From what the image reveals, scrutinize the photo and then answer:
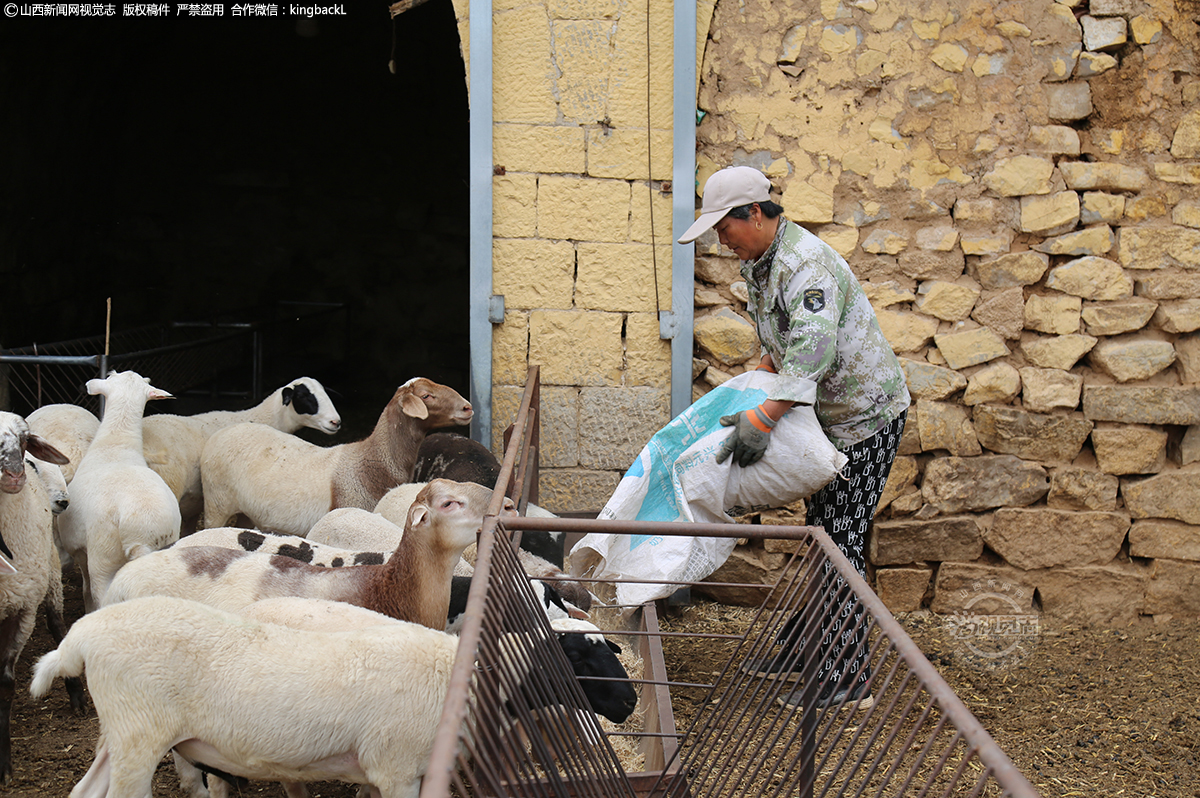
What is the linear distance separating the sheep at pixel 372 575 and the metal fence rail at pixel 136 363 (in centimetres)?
207

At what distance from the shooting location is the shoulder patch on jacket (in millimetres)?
3459

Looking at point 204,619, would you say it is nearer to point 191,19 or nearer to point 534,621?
point 534,621

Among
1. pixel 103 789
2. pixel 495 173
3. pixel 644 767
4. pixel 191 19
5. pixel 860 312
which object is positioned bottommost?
pixel 644 767

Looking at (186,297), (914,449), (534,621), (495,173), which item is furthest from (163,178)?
(534,621)

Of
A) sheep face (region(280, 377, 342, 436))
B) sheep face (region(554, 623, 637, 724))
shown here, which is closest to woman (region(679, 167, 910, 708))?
sheep face (region(554, 623, 637, 724))

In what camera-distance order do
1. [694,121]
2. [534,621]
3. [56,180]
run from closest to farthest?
[534,621] → [694,121] → [56,180]

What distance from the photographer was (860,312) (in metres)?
3.68

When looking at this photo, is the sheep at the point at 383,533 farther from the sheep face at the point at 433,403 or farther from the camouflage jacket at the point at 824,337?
the camouflage jacket at the point at 824,337

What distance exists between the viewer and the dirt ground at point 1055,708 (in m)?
3.55

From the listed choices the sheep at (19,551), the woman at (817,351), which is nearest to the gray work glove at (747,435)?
the woman at (817,351)

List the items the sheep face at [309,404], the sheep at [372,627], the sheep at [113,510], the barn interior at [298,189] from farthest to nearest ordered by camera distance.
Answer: the barn interior at [298,189] < the sheep face at [309,404] < the sheep at [113,510] < the sheep at [372,627]

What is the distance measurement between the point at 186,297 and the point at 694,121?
27.8 ft

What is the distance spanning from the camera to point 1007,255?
16.2ft

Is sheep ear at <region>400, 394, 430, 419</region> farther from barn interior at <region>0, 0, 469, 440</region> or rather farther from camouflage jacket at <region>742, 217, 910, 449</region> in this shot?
barn interior at <region>0, 0, 469, 440</region>
